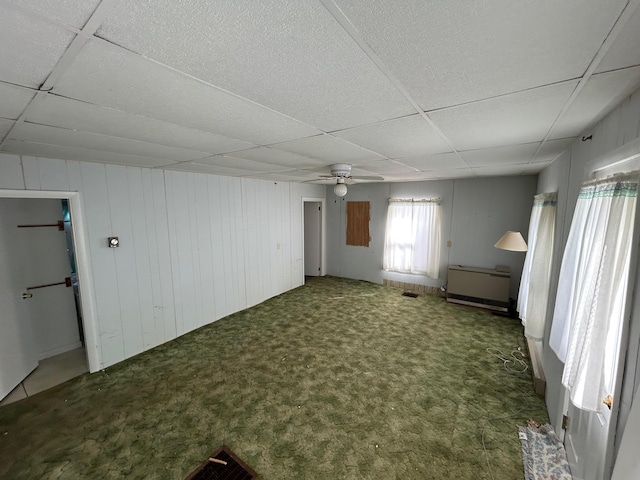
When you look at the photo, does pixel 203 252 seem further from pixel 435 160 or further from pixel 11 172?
pixel 435 160

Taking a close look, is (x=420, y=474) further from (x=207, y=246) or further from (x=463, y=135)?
(x=207, y=246)

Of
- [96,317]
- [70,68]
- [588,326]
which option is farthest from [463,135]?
[96,317]

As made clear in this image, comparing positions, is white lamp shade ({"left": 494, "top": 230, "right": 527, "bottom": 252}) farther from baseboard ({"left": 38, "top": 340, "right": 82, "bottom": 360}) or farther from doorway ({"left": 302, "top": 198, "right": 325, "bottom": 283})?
baseboard ({"left": 38, "top": 340, "right": 82, "bottom": 360})

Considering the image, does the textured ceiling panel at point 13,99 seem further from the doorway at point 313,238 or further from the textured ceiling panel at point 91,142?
the doorway at point 313,238

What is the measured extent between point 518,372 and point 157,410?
12.5 feet

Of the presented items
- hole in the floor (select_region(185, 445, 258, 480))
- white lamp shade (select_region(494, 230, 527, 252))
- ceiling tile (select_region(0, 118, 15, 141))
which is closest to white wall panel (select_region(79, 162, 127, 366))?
ceiling tile (select_region(0, 118, 15, 141))

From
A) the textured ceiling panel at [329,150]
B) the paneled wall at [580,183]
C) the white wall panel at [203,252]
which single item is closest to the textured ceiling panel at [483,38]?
the paneled wall at [580,183]

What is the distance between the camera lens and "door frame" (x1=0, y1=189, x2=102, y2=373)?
2.73 m

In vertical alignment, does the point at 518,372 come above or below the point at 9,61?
below

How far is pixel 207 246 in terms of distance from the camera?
13.3 ft

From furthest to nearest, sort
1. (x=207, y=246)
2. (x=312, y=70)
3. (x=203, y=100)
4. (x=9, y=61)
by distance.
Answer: (x=207, y=246), (x=203, y=100), (x=312, y=70), (x=9, y=61)

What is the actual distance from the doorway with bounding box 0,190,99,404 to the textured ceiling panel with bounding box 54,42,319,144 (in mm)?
2194

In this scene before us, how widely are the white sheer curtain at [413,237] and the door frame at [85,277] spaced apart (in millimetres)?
5035

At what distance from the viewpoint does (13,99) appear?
1.15 m
